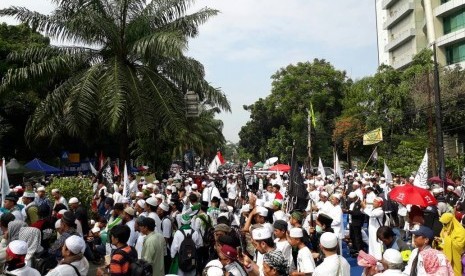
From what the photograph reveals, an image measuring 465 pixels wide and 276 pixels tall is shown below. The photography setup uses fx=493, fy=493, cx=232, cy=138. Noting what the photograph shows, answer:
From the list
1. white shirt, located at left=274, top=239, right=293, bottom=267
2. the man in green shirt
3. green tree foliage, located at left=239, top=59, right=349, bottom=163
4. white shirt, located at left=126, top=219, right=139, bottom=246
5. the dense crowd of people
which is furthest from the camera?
green tree foliage, located at left=239, top=59, right=349, bottom=163

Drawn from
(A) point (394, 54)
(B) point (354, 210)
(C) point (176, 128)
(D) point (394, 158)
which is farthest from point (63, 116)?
(A) point (394, 54)

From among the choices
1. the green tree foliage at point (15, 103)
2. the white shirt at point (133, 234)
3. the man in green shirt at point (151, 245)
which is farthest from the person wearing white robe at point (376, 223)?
the green tree foliage at point (15, 103)

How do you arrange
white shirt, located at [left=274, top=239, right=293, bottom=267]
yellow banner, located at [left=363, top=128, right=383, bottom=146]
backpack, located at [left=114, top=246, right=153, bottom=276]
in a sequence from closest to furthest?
1. backpack, located at [left=114, top=246, right=153, bottom=276]
2. white shirt, located at [left=274, top=239, right=293, bottom=267]
3. yellow banner, located at [left=363, top=128, right=383, bottom=146]

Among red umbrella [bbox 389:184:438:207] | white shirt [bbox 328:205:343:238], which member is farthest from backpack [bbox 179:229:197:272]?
white shirt [bbox 328:205:343:238]

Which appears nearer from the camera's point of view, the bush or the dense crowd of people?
the dense crowd of people

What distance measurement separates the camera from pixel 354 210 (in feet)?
38.2

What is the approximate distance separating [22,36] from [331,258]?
2669 cm

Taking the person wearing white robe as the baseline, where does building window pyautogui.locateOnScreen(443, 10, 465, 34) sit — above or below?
above

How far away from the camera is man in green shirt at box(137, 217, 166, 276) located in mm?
6188

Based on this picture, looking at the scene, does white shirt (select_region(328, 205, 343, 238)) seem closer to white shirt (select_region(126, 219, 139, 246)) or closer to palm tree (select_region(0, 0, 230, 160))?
white shirt (select_region(126, 219, 139, 246))

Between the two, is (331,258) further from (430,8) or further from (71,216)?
(430,8)

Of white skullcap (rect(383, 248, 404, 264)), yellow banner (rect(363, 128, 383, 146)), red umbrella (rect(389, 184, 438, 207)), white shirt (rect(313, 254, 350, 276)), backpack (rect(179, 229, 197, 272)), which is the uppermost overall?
yellow banner (rect(363, 128, 383, 146))

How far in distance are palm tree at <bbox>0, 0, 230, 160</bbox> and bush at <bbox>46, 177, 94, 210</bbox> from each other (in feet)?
8.55

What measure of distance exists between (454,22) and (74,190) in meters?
34.4
